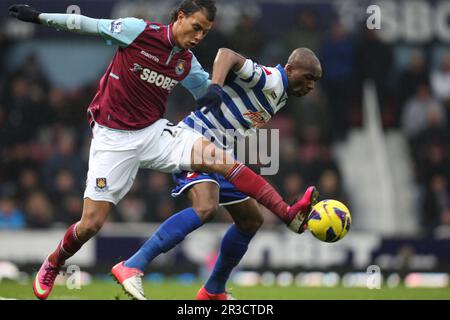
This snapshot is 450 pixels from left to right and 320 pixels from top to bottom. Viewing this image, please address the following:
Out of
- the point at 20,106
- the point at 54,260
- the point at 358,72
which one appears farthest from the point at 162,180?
the point at 54,260

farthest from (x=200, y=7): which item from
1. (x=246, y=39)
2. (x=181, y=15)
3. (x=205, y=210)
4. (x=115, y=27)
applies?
(x=246, y=39)

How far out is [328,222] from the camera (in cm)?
708

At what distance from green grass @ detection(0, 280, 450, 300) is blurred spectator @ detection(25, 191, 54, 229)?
2.14 metres

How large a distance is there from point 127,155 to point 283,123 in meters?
6.95

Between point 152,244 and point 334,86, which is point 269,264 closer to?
point 334,86

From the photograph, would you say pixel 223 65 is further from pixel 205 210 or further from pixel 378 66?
pixel 378 66

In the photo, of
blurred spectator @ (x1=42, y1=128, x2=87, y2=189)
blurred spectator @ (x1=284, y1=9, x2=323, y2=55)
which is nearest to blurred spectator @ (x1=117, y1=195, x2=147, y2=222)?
blurred spectator @ (x1=42, y1=128, x2=87, y2=189)

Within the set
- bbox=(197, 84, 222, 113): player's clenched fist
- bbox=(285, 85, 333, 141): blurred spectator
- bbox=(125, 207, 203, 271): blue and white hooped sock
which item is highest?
bbox=(285, 85, 333, 141): blurred spectator

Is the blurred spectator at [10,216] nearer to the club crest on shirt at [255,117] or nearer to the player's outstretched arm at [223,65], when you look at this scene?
the club crest on shirt at [255,117]

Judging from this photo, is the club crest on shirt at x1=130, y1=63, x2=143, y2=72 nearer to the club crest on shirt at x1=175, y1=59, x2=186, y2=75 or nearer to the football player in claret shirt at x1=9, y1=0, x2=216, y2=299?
the football player in claret shirt at x1=9, y1=0, x2=216, y2=299

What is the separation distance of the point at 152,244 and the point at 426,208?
713 cm

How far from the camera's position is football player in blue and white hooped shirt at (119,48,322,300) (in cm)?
743

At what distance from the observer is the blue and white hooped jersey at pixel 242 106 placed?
300 inches

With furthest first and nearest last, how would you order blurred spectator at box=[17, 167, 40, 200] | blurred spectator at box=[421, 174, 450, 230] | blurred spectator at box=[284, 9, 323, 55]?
1. blurred spectator at box=[284, 9, 323, 55]
2. blurred spectator at box=[421, 174, 450, 230]
3. blurred spectator at box=[17, 167, 40, 200]
